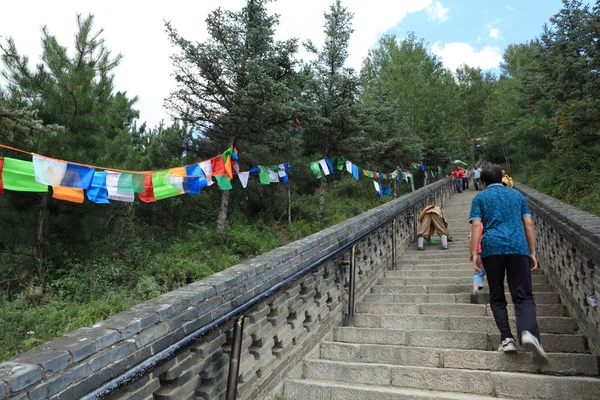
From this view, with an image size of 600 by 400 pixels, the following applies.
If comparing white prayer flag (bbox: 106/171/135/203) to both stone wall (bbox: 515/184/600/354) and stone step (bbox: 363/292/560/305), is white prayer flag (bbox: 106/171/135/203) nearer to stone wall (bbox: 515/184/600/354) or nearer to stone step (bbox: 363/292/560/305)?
stone step (bbox: 363/292/560/305)

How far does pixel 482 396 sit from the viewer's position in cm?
325

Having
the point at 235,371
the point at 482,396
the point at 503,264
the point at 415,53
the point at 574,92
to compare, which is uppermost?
the point at 415,53

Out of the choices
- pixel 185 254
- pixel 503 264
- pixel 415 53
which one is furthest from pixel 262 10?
pixel 415 53

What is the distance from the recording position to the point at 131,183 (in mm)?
6469

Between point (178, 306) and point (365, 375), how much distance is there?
2.00 m

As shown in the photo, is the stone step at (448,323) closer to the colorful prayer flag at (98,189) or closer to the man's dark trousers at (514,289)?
the man's dark trousers at (514,289)

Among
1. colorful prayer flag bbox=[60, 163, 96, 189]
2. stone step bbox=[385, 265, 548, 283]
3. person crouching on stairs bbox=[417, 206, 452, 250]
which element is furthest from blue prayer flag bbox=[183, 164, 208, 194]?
person crouching on stairs bbox=[417, 206, 452, 250]

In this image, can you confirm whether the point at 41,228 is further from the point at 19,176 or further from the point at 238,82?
the point at 238,82

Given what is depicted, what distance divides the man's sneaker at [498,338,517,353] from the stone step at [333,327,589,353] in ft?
0.94

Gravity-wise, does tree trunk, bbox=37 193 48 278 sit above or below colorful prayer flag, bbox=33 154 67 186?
below

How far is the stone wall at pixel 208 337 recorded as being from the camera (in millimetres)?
1777

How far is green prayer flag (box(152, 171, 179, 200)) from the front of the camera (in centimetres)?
697

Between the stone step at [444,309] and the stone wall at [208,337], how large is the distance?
1.40 ft

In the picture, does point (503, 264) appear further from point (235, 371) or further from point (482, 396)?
point (235, 371)
